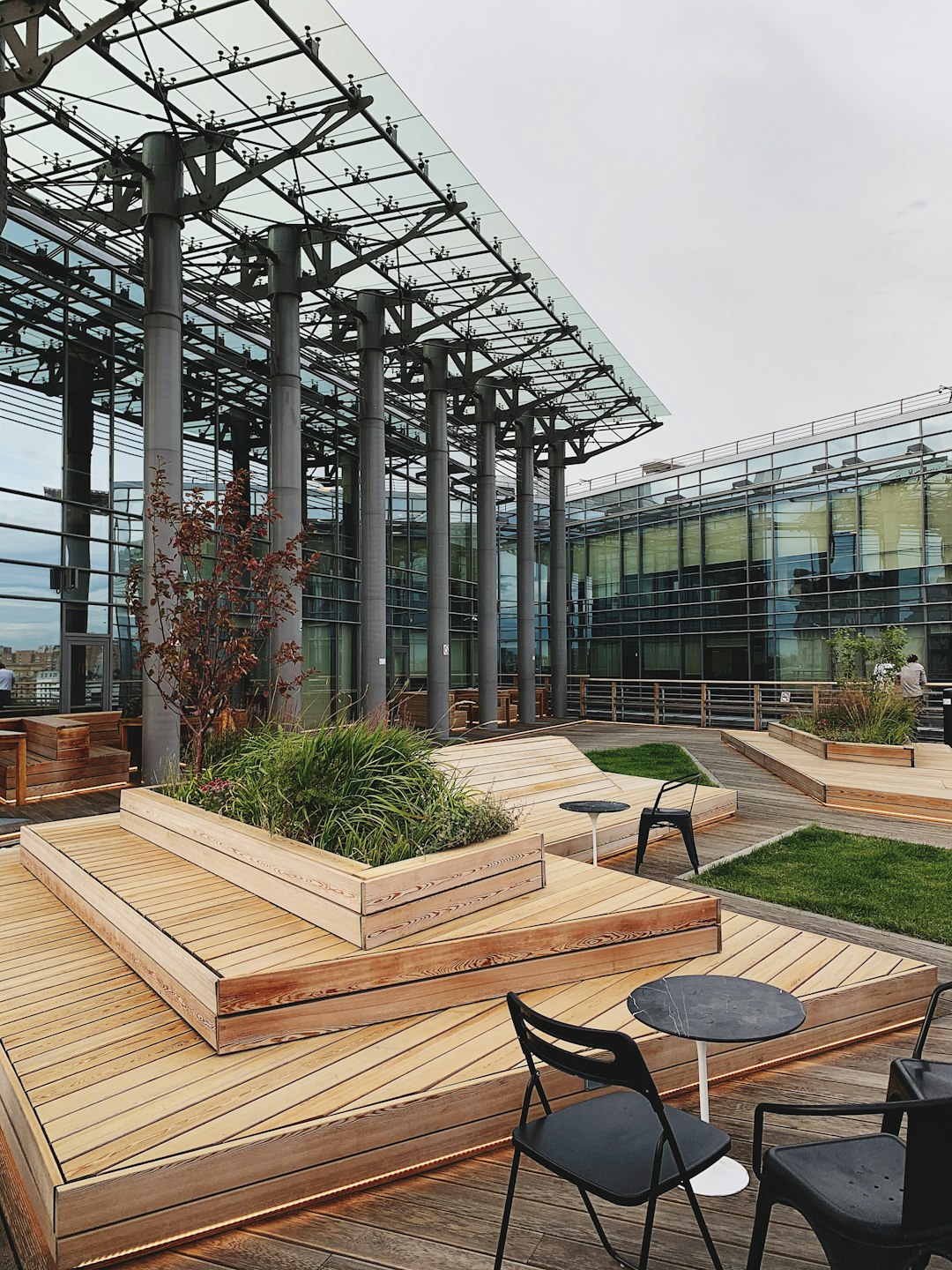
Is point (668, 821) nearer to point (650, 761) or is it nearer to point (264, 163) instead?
point (650, 761)

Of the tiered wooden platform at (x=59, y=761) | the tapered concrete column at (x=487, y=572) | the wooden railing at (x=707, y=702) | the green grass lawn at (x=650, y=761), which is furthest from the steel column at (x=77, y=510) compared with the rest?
the wooden railing at (x=707, y=702)

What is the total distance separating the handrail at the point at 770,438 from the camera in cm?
2233

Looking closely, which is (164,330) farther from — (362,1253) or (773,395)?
(773,395)

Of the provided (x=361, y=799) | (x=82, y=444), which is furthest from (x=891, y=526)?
(x=361, y=799)

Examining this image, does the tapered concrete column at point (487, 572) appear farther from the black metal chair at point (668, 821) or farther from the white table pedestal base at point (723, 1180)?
the white table pedestal base at point (723, 1180)

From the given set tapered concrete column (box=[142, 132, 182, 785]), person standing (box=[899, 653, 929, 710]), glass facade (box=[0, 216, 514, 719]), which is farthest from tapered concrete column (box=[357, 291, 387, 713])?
person standing (box=[899, 653, 929, 710])

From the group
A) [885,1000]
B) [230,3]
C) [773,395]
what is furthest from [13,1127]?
[773,395]

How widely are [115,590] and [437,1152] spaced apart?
41.5 ft

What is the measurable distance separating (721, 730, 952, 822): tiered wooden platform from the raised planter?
7cm

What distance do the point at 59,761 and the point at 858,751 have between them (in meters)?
11.3

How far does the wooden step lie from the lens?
11.5 ft

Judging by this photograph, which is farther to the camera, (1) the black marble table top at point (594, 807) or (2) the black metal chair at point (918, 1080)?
(1) the black marble table top at point (594, 807)

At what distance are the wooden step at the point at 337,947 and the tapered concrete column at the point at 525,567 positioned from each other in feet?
58.3

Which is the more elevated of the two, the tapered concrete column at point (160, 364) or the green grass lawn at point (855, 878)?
the tapered concrete column at point (160, 364)
